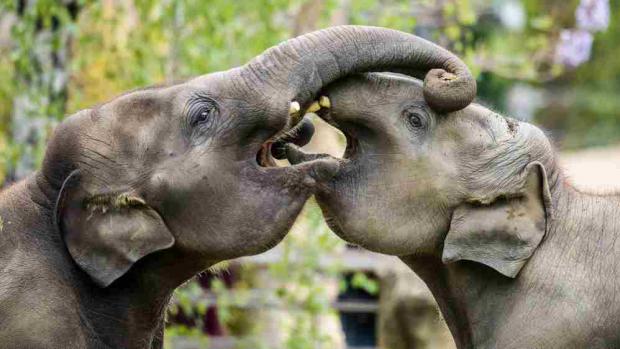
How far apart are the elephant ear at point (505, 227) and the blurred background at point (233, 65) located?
0.66 m

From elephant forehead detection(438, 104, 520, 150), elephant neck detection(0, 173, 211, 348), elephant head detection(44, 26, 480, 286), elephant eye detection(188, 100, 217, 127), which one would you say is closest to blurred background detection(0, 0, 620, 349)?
elephant forehead detection(438, 104, 520, 150)

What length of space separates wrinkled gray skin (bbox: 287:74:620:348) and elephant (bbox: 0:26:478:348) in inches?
8.2

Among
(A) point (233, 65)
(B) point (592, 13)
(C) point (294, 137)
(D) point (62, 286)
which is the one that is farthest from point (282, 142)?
(B) point (592, 13)

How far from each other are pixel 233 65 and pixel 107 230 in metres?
4.76

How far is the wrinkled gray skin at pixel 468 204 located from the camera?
7641mm

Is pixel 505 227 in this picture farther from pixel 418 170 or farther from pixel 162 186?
pixel 162 186

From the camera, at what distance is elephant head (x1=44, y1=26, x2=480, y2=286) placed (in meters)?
7.54

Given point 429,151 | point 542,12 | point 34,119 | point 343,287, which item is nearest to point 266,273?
point 343,287

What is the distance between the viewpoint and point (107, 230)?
24.8ft

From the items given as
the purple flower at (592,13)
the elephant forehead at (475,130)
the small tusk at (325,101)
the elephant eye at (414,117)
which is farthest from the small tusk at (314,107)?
the purple flower at (592,13)

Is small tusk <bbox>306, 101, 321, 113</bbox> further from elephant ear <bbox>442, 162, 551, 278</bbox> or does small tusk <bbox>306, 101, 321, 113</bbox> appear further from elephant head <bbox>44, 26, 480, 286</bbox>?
elephant ear <bbox>442, 162, 551, 278</bbox>

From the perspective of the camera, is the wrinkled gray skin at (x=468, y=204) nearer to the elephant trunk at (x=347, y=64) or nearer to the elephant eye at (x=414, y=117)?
the elephant eye at (x=414, y=117)

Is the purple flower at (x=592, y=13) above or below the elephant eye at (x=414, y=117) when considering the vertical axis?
below

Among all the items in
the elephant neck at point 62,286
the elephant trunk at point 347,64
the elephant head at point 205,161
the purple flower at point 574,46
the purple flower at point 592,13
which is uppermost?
the elephant trunk at point 347,64
